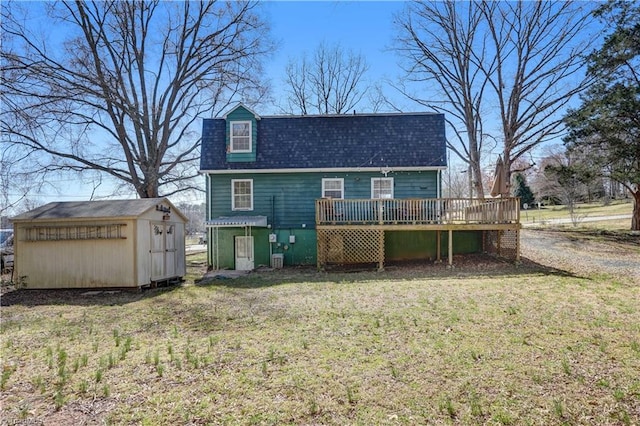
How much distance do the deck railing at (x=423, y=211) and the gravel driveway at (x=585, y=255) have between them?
231 centimetres

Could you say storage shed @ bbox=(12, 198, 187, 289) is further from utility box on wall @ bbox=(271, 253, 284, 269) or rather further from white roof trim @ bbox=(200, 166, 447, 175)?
utility box on wall @ bbox=(271, 253, 284, 269)

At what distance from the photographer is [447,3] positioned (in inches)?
840

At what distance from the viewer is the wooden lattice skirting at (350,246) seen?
13.3 metres

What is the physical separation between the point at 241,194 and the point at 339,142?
15.0ft

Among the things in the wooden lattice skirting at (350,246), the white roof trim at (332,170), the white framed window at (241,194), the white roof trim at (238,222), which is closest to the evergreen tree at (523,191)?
the white roof trim at (332,170)

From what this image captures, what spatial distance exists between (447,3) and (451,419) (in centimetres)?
2327

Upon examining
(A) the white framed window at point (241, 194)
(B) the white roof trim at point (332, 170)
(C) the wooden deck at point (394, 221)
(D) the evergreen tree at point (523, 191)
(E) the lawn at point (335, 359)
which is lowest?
(E) the lawn at point (335, 359)

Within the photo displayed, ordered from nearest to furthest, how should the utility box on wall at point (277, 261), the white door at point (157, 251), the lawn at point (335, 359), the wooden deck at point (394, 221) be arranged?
the lawn at point (335, 359)
the white door at point (157, 251)
the wooden deck at point (394, 221)
the utility box on wall at point (277, 261)

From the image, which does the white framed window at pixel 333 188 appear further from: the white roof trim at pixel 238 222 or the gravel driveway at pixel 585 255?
the gravel driveway at pixel 585 255

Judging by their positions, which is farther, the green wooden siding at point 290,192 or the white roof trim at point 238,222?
the green wooden siding at point 290,192

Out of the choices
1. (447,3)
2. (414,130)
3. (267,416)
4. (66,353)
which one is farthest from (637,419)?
(447,3)

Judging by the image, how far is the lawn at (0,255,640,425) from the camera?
3.70 metres

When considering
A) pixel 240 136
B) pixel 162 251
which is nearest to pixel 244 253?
pixel 162 251

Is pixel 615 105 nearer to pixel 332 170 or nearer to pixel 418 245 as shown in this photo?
pixel 418 245
